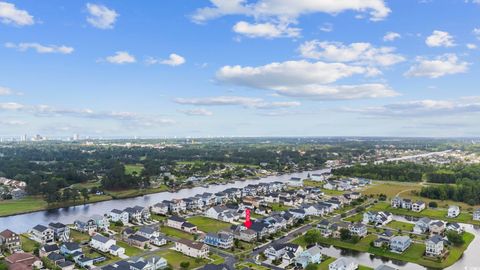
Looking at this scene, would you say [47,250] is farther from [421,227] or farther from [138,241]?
[421,227]

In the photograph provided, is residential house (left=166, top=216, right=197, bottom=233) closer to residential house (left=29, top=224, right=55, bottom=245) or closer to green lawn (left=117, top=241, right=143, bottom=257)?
green lawn (left=117, top=241, right=143, bottom=257)

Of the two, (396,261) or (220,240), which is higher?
(220,240)

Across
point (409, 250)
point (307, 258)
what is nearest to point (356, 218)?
point (409, 250)

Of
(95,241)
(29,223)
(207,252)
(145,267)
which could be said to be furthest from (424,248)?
(29,223)

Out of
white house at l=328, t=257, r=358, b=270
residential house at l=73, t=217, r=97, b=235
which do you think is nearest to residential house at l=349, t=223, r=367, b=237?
white house at l=328, t=257, r=358, b=270

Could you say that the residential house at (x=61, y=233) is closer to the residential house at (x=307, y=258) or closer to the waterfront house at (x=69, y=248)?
the waterfront house at (x=69, y=248)

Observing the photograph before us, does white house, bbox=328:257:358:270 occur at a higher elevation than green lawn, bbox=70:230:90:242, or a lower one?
higher

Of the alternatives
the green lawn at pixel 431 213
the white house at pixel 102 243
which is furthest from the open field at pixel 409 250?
the white house at pixel 102 243
